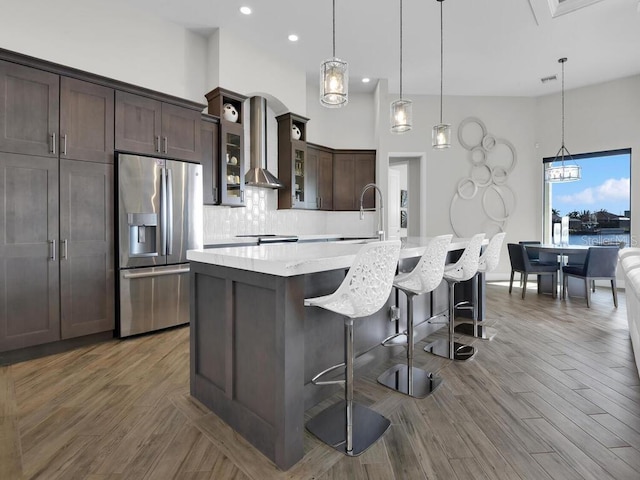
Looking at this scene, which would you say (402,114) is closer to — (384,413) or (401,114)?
(401,114)

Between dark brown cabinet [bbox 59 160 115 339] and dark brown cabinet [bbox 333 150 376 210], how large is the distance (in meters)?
4.06

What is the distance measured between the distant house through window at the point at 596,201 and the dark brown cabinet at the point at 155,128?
6.13 metres

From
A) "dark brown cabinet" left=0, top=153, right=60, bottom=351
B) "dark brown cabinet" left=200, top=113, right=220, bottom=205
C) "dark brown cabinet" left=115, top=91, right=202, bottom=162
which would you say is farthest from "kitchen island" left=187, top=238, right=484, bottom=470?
"dark brown cabinet" left=200, top=113, right=220, bottom=205

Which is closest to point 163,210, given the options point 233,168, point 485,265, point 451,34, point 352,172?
point 233,168

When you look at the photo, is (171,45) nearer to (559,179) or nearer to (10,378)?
(10,378)

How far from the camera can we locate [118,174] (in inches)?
131

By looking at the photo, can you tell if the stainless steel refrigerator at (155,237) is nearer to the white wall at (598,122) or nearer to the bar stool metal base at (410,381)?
the bar stool metal base at (410,381)

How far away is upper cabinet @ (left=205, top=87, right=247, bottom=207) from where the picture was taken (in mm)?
4582

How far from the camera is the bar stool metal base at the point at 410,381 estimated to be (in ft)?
7.63

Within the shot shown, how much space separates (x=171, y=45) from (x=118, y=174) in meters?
2.07

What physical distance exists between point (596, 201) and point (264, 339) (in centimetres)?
738

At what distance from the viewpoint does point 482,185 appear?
691 centimetres

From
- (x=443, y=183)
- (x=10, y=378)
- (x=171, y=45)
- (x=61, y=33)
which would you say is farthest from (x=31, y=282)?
(x=443, y=183)

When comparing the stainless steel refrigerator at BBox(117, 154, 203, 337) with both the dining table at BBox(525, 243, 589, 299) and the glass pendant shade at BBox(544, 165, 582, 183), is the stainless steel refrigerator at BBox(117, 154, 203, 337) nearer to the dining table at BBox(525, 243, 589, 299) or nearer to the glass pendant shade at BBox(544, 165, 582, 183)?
the dining table at BBox(525, 243, 589, 299)
